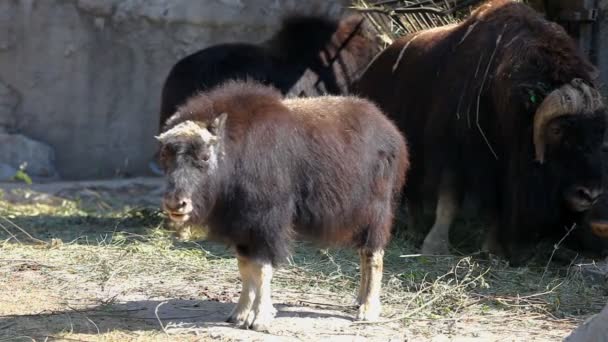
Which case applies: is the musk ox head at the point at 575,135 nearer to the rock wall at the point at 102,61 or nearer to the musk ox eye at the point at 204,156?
the musk ox eye at the point at 204,156

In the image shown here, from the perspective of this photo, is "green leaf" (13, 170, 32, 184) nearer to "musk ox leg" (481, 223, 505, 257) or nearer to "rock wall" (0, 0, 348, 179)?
"rock wall" (0, 0, 348, 179)

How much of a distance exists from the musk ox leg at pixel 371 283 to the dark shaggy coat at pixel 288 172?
2.2 inches

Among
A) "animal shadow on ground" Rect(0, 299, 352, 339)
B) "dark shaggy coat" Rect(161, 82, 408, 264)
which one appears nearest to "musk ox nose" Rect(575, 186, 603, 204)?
"dark shaggy coat" Rect(161, 82, 408, 264)

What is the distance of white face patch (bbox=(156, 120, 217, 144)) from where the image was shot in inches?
201

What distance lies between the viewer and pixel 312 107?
5812 mm

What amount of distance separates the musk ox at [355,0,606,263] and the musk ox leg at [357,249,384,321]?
1.69 m

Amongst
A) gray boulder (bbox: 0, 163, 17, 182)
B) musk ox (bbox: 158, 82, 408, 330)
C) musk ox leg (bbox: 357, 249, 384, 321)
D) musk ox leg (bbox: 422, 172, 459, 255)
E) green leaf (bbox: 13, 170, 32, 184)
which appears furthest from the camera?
gray boulder (bbox: 0, 163, 17, 182)

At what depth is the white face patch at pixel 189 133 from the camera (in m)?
5.11

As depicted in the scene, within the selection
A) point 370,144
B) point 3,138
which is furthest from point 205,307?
point 3,138

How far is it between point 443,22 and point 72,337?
499 cm

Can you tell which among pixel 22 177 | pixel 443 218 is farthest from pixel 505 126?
pixel 22 177

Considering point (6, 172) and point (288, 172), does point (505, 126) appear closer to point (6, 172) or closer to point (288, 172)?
point (288, 172)

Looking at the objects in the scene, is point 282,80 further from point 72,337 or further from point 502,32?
point 72,337

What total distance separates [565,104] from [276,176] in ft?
7.45
